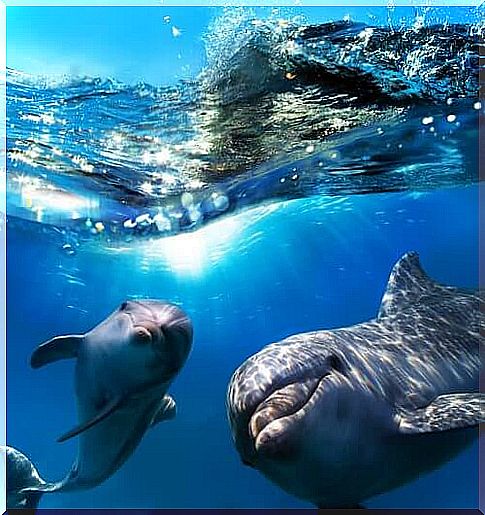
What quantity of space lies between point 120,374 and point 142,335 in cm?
55

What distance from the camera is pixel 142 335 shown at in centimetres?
566

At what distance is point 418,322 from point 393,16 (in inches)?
137

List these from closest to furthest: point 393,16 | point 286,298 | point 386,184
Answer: point 393,16
point 386,184
point 286,298

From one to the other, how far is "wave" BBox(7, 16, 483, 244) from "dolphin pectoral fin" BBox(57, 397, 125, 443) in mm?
3816

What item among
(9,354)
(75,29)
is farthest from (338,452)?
(9,354)

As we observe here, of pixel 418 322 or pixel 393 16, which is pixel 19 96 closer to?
pixel 393 16

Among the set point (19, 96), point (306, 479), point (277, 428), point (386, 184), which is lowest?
point (306, 479)

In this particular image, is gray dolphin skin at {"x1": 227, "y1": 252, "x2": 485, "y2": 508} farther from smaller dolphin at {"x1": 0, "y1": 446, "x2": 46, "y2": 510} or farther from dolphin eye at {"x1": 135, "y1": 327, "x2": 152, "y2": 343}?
smaller dolphin at {"x1": 0, "y1": 446, "x2": 46, "y2": 510}

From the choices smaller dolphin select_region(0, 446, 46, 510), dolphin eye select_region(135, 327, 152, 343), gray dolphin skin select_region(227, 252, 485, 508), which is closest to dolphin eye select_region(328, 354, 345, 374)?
gray dolphin skin select_region(227, 252, 485, 508)

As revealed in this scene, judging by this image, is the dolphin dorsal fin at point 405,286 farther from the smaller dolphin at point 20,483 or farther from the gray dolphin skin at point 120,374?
the smaller dolphin at point 20,483

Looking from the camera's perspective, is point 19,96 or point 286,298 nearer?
point 19,96

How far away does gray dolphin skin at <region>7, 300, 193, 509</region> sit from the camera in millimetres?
5703

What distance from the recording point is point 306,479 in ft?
14.7

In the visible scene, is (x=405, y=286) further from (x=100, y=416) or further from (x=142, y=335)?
(x=100, y=416)
